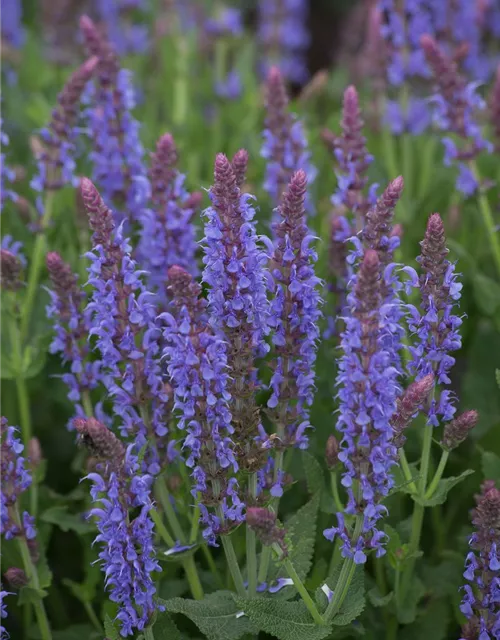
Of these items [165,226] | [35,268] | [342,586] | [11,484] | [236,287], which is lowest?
[342,586]

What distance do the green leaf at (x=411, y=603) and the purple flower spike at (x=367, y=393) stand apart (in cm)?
62

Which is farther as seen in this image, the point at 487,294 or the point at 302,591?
the point at 487,294

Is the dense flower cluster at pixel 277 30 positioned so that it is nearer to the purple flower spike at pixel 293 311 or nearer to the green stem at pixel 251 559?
the purple flower spike at pixel 293 311

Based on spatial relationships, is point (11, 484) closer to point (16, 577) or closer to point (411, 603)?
point (16, 577)

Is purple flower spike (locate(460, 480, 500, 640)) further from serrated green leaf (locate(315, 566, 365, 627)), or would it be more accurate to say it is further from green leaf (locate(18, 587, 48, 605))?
green leaf (locate(18, 587, 48, 605))

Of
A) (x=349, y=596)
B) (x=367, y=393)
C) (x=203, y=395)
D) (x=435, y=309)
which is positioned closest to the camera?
(x=367, y=393)

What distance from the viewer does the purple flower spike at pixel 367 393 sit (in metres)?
1.88

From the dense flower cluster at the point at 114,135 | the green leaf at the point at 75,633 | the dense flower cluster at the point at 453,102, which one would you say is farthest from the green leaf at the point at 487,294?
the green leaf at the point at 75,633

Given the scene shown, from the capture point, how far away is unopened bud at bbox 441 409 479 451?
227cm

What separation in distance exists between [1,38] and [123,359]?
12.4ft

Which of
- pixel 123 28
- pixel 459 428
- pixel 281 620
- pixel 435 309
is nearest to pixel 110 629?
pixel 281 620

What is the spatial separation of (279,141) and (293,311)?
134 centimetres

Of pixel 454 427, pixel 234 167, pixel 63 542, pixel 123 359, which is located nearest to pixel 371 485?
pixel 454 427

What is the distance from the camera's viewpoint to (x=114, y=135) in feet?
11.2
